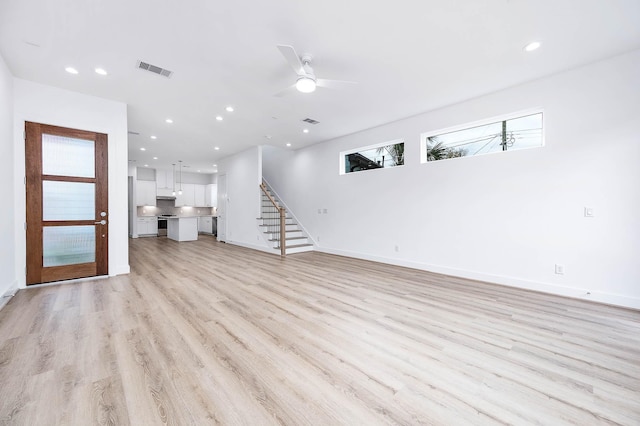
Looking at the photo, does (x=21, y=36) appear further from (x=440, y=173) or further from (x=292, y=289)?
(x=440, y=173)

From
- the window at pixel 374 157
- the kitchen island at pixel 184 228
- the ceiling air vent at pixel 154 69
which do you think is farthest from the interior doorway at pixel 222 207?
the ceiling air vent at pixel 154 69

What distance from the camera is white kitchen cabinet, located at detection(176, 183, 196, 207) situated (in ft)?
39.9

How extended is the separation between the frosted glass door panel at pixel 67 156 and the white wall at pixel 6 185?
38 cm

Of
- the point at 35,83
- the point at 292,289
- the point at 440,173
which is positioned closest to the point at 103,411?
the point at 292,289

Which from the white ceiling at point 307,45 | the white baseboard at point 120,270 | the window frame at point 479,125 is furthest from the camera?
the white baseboard at point 120,270

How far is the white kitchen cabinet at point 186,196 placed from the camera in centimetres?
1215

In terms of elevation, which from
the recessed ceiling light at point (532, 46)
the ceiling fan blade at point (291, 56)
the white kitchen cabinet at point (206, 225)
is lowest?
the white kitchen cabinet at point (206, 225)

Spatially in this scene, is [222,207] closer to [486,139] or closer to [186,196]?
[186,196]

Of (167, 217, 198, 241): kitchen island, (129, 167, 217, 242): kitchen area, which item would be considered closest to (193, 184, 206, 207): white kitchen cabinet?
(129, 167, 217, 242): kitchen area

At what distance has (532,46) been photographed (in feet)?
9.90

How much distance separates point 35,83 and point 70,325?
3731 millimetres

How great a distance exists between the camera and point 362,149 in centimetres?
640

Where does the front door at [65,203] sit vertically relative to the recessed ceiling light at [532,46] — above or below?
below

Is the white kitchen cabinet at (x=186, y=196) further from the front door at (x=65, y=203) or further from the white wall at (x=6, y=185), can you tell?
the white wall at (x=6, y=185)
